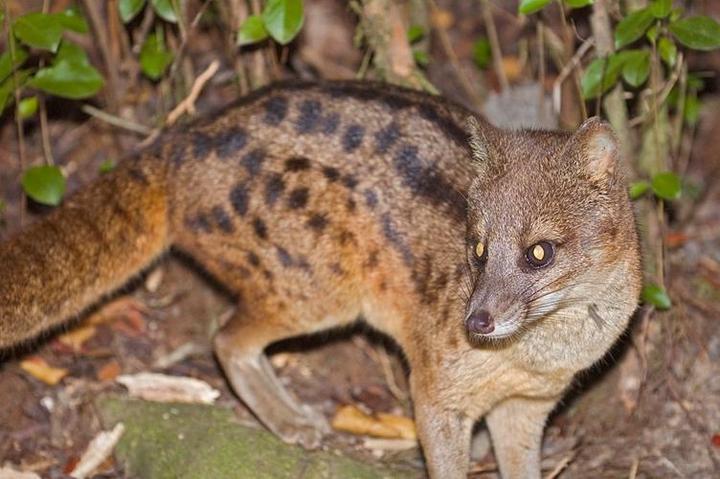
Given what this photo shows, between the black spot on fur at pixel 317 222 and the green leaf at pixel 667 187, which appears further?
A: the green leaf at pixel 667 187

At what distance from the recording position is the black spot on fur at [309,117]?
20.0 ft

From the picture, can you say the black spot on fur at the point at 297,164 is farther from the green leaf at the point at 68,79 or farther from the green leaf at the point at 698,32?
the green leaf at the point at 698,32

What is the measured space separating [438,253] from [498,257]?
800mm

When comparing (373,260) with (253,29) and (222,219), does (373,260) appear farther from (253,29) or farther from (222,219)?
(253,29)

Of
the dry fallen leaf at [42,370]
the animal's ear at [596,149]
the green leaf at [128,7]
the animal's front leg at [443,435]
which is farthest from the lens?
the dry fallen leaf at [42,370]

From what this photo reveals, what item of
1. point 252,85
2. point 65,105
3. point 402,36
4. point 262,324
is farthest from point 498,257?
point 65,105

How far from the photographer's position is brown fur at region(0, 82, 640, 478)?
5.45m

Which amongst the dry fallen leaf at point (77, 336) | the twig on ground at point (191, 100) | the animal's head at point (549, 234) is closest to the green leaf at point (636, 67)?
the animal's head at point (549, 234)

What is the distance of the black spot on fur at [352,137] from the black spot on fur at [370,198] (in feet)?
0.77

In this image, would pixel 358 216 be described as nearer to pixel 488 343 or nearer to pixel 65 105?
pixel 488 343

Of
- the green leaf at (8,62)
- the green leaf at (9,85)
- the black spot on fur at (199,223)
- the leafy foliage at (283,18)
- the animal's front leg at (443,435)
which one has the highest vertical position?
the leafy foliage at (283,18)

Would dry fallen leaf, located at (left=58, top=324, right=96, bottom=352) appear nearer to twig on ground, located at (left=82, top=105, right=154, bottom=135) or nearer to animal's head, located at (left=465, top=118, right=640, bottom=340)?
twig on ground, located at (left=82, top=105, right=154, bottom=135)

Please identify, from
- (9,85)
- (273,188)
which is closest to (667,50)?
(273,188)

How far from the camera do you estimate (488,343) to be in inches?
216
